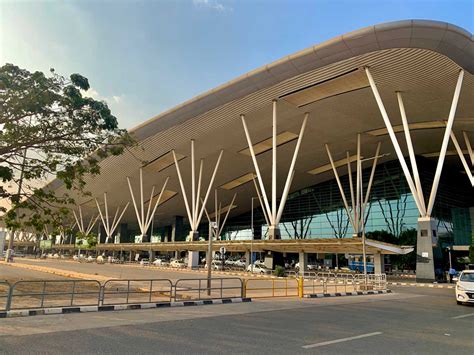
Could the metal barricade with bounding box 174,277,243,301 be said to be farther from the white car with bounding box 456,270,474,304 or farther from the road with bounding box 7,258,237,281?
the road with bounding box 7,258,237,281

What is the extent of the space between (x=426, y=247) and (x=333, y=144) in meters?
18.2

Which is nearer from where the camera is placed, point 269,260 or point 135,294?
point 135,294

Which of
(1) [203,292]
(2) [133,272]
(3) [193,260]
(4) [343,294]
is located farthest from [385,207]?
(1) [203,292]

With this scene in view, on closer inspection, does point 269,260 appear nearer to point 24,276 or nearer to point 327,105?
point 327,105

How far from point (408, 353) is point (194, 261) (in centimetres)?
4336

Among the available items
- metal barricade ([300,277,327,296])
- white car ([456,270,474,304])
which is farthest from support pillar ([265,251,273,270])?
white car ([456,270,474,304])

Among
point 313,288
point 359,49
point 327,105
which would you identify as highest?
point 359,49

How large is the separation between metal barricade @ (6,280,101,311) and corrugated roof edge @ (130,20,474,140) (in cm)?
1897

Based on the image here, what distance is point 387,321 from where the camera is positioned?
35.8 feet

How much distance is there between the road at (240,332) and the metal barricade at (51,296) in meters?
1.19

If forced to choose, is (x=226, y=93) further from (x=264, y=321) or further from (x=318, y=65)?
(x=264, y=321)

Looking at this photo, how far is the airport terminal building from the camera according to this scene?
26609mm

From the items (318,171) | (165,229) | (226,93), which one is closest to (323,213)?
(318,171)

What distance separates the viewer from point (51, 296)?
50.8 feet
